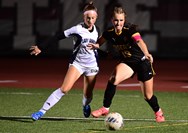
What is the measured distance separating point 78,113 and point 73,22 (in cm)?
1272

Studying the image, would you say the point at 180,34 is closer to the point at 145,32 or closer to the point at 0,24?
the point at 145,32

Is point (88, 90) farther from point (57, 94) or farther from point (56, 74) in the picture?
point (56, 74)

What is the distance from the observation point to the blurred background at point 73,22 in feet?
82.6

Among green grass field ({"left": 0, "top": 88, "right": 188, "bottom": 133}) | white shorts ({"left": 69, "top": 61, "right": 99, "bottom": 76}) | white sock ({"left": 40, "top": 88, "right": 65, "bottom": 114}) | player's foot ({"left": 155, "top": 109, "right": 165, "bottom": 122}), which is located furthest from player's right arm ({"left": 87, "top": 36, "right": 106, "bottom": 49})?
player's foot ({"left": 155, "top": 109, "right": 165, "bottom": 122})

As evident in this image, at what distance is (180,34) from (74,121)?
14221 mm

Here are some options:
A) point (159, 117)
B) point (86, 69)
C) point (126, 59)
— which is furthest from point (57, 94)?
point (159, 117)

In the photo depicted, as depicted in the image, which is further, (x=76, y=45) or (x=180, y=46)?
(x=180, y=46)

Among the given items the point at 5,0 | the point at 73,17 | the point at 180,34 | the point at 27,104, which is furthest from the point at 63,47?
the point at 27,104

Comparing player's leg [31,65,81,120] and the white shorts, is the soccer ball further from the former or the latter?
the white shorts

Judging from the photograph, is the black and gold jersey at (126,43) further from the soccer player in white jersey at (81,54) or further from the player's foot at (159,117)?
the player's foot at (159,117)

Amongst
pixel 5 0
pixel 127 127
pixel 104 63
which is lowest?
pixel 104 63

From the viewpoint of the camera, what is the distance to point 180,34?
82.7 feet

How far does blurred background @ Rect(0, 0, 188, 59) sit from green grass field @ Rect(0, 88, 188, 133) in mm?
8686

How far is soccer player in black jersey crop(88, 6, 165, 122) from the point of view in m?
11.5
